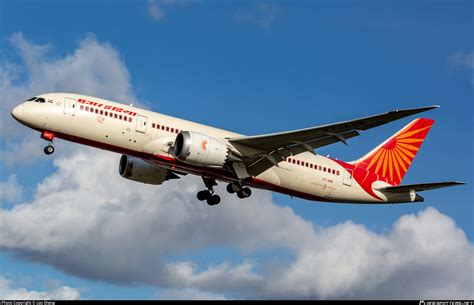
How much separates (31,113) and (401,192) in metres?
23.4

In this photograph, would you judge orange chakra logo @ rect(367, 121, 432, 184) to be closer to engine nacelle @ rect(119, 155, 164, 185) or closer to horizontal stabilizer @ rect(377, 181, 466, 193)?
horizontal stabilizer @ rect(377, 181, 466, 193)

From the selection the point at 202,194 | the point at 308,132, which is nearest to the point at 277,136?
the point at 308,132

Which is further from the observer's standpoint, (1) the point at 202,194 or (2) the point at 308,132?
(1) the point at 202,194

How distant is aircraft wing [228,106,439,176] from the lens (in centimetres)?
3953

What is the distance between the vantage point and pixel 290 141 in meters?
42.9

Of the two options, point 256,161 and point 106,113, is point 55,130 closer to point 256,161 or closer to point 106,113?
point 106,113

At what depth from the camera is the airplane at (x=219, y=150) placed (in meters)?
41.4

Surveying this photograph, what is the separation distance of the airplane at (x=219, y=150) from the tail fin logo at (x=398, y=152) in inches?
5.6

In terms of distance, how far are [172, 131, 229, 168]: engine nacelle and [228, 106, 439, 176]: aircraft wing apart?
170cm

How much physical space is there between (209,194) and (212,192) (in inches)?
9.2

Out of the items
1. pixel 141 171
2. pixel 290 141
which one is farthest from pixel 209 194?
pixel 290 141

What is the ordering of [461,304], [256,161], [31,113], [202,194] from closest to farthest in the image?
[461,304]
[31,113]
[256,161]
[202,194]

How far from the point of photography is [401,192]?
48688 mm

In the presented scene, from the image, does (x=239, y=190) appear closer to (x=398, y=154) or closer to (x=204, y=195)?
(x=204, y=195)
